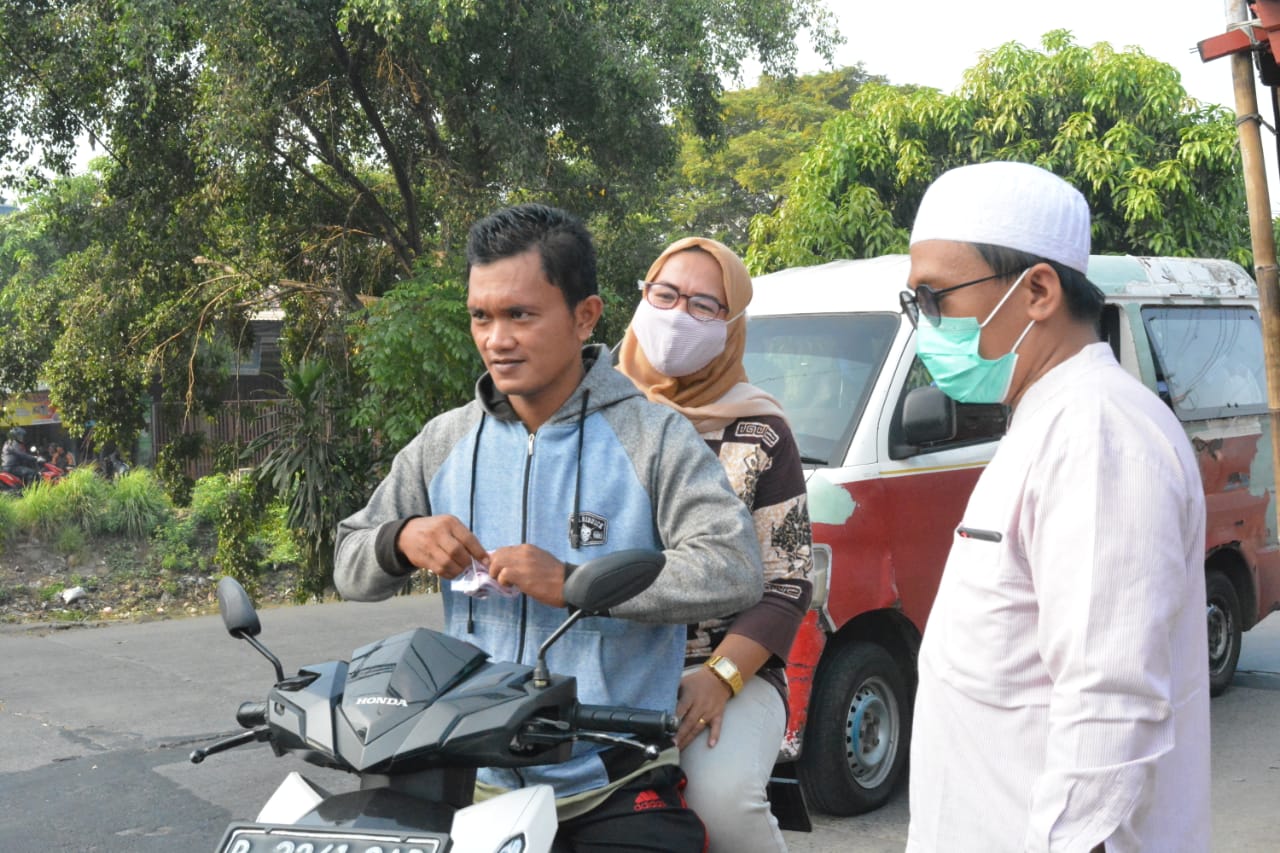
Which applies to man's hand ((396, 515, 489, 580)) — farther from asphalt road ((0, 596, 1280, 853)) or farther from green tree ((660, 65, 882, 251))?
green tree ((660, 65, 882, 251))

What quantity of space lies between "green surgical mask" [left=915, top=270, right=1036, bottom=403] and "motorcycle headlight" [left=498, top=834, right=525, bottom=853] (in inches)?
37.5

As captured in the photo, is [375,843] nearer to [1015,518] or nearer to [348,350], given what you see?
[1015,518]

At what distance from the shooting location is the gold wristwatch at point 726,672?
2561 mm

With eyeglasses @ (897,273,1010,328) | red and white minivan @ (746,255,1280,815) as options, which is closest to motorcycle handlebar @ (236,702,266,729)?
eyeglasses @ (897,273,1010,328)

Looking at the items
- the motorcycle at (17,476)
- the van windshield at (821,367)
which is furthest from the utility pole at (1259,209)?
the motorcycle at (17,476)

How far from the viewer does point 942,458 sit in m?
5.52

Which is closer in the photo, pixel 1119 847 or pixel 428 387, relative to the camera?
pixel 1119 847

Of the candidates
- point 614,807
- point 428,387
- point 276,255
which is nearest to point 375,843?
point 614,807

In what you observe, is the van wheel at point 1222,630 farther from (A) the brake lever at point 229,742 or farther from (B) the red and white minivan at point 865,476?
(A) the brake lever at point 229,742

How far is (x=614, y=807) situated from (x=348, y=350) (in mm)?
10861

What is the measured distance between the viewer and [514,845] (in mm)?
1733

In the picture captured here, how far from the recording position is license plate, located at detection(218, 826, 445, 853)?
1670mm

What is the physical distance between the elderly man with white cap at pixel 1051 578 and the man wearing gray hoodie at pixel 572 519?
0.41 m

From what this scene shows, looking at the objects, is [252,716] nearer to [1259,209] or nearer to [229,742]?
[229,742]
